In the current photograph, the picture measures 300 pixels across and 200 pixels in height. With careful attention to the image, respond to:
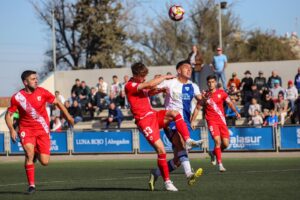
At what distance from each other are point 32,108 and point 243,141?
1540cm

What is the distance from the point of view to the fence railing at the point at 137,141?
92.6 feet

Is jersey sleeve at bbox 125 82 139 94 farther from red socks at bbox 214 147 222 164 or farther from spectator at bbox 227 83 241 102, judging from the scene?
spectator at bbox 227 83 241 102

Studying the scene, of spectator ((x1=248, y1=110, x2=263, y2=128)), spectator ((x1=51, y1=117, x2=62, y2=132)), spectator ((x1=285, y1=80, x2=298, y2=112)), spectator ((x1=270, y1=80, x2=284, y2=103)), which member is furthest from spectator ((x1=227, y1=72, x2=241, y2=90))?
spectator ((x1=51, y1=117, x2=62, y2=132))

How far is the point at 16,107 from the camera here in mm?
14477

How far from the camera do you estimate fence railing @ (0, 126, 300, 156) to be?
28.2 m

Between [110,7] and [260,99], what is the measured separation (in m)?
28.9

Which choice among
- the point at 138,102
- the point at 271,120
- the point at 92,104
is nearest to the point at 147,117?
the point at 138,102

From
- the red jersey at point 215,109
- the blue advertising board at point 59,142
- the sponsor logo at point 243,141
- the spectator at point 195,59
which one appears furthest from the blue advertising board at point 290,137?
the red jersey at point 215,109

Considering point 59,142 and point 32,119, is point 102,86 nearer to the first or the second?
point 59,142

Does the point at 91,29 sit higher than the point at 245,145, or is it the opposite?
the point at 91,29

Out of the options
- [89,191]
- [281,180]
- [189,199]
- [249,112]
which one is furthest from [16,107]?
[249,112]

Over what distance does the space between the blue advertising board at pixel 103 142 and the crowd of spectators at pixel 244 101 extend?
3.20m

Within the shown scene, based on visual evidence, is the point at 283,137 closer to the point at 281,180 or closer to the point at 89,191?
the point at 281,180

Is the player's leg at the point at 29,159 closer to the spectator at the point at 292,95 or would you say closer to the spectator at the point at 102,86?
the spectator at the point at 292,95
